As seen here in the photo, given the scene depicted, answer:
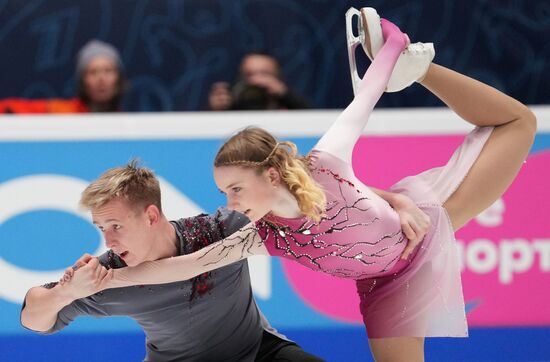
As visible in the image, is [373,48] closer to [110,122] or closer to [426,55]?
[426,55]

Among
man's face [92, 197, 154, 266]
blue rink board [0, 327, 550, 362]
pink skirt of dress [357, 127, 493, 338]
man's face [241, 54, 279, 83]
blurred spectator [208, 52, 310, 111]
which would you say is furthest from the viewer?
man's face [241, 54, 279, 83]

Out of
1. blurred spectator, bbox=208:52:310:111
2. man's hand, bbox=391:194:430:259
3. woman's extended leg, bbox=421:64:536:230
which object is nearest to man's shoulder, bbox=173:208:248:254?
man's hand, bbox=391:194:430:259

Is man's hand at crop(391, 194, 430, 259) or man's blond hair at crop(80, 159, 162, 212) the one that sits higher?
man's blond hair at crop(80, 159, 162, 212)

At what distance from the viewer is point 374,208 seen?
2963 millimetres

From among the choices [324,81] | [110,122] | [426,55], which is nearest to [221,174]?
[426,55]

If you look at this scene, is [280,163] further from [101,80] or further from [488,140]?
[101,80]

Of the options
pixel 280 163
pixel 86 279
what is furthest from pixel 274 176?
pixel 86 279

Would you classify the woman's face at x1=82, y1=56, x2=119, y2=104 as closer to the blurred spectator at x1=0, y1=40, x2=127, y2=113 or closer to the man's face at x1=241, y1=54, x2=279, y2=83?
the blurred spectator at x1=0, y1=40, x2=127, y2=113

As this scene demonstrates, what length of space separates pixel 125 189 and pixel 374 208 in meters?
0.71

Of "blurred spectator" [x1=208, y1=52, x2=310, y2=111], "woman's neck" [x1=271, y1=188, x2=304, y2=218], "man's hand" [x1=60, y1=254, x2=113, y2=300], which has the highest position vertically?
"blurred spectator" [x1=208, y1=52, x2=310, y2=111]

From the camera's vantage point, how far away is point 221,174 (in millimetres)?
2832

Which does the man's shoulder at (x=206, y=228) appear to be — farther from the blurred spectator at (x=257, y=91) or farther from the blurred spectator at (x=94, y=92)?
the blurred spectator at (x=94, y=92)

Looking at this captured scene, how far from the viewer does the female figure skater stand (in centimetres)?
285

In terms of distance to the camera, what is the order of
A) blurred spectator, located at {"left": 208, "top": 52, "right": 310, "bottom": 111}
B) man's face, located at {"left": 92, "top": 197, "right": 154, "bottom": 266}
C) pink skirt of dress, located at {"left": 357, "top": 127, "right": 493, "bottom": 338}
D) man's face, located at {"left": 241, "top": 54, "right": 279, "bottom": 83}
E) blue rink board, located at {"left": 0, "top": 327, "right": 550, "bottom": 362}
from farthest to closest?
man's face, located at {"left": 241, "top": 54, "right": 279, "bottom": 83}, blurred spectator, located at {"left": 208, "top": 52, "right": 310, "bottom": 111}, blue rink board, located at {"left": 0, "top": 327, "right": 550, "bottom": 362}, pink skirt of dress, located at {"left": 357, "top": 127, "right": 493, "bottom": 338}, man's face, located at {"left": 92, "top": 197, "right": 154, "bottom": 266}
